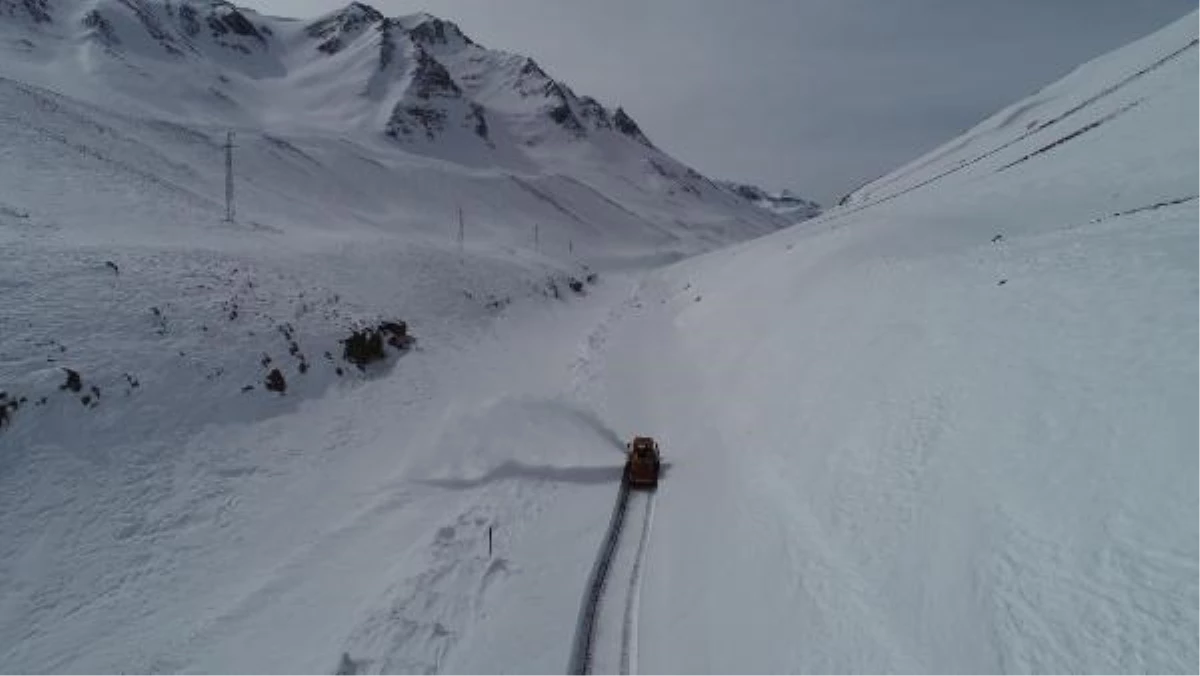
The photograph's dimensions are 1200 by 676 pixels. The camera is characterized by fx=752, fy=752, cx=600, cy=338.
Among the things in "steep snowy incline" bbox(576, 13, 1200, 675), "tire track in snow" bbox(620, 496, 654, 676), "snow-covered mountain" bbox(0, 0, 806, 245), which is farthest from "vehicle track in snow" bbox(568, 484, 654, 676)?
"snow-covered mountain" bbox(0, 0, 806, 245)

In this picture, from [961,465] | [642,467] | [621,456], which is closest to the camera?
[961,465]

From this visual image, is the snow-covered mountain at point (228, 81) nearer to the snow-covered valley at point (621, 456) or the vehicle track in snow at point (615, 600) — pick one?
the snow-covered valley at point (621, 456)

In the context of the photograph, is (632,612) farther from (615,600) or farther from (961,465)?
(961,465)

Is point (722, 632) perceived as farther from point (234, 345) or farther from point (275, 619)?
point (234, 345)

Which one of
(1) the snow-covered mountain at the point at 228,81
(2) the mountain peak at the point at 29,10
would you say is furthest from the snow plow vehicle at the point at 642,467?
(2) the mountain peak at the point at 29,10

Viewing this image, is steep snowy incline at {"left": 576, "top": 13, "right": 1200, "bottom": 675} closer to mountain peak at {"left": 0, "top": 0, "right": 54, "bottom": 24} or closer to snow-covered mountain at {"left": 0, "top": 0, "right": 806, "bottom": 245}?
snow-covered mountain at {"left": 0, "top": 0, "right": 806, "bottom": 245}

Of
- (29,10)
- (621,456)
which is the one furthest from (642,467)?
(29,10)

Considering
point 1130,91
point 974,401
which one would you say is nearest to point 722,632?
point 974,401
